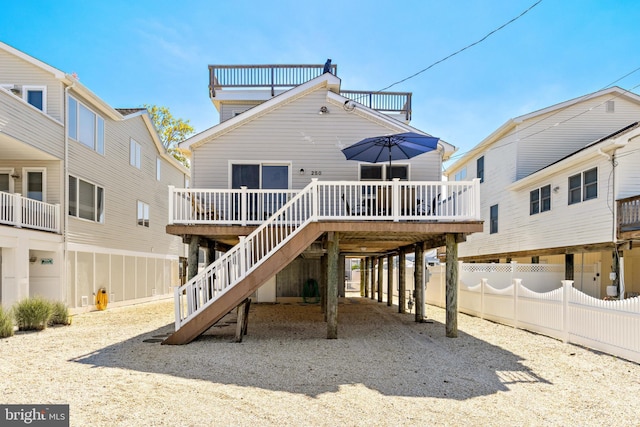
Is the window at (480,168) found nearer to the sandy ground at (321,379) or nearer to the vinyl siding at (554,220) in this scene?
the vinyl siding at (554,220)

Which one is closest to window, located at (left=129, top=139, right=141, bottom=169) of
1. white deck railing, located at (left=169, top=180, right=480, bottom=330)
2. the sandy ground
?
white deck railing, located at (left=169, top=180, right=480, bottom=330)

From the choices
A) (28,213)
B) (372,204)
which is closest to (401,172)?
(372,204)

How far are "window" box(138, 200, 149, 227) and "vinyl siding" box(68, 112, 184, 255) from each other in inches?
9.5

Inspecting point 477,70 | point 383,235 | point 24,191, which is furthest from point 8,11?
point 477,70

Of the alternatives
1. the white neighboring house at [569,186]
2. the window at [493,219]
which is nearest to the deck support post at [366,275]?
the white neighboring house at [569,186]

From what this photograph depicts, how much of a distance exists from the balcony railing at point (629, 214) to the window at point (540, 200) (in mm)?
3735

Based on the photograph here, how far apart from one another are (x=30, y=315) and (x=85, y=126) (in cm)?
728

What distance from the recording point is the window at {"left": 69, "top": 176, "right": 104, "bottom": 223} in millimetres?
14734

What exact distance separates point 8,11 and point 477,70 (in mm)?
17732

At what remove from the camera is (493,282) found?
54.8 ft

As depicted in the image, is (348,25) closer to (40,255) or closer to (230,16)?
(230,16)

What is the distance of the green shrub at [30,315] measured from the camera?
11.0 m

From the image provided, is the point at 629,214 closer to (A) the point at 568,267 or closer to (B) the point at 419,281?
(A) the point at 568,267

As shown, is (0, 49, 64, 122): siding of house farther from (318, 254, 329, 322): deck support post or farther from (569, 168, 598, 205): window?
(569, 168, 598, 205): window
